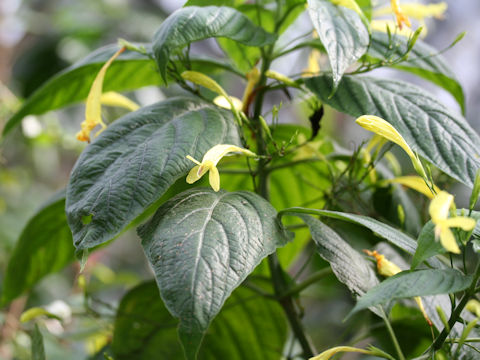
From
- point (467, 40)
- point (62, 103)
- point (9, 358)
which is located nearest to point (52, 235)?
point (62, 103)

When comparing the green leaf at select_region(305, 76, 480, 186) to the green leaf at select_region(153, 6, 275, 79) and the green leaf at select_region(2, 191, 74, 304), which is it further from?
the green leaf at select_region(2, 191, 74, 304)

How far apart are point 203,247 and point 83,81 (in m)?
0.34

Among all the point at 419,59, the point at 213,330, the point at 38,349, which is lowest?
the point at 213,330

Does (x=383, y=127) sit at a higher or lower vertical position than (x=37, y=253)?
higher

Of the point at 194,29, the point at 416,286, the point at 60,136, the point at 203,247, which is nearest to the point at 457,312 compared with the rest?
the point at 416,286

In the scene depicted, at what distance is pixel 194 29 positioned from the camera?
396 mm

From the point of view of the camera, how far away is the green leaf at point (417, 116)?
41cm

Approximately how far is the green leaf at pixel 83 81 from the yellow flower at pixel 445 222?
358mm

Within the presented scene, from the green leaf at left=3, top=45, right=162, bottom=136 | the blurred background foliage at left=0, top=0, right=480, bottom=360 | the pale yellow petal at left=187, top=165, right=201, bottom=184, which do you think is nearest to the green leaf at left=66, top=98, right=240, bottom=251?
the pale yellow petal at left=187, top=165, right=201, bottom=184

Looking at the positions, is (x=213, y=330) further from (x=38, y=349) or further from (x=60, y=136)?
(x=60, y=136)

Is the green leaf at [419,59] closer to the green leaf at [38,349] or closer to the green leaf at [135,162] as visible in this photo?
the green leaf at [135,162]

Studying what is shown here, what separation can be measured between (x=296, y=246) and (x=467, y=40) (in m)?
2.15

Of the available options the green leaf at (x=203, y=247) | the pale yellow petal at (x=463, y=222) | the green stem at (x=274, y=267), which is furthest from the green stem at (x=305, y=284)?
the pale yellow petal at (x=463, y=222)

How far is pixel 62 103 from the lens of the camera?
0.59m
